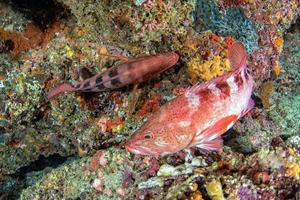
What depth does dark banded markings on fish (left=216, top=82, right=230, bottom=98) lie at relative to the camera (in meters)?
3.01

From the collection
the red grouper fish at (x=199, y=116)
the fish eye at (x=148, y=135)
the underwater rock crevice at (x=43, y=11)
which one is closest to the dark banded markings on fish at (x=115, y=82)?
the red grouper fish at (x=199, y=116)

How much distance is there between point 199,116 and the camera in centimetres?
287

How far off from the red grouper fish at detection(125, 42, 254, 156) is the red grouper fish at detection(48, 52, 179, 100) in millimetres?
845

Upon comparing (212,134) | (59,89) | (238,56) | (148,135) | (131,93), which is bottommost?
(131,93)

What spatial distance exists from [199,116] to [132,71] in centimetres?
126

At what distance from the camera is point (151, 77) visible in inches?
163

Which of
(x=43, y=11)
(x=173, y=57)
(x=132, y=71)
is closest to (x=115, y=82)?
(x=132, y=71)

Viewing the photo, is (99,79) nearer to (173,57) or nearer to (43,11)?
(173,57)

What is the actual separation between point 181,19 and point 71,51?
5.17 ft

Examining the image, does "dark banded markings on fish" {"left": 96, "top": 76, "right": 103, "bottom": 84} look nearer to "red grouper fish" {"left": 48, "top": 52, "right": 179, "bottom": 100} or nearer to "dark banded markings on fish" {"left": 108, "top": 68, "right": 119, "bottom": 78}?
"red grouper fish" {"left": 48, "top": 52, "right": 179, "bottom": 100}

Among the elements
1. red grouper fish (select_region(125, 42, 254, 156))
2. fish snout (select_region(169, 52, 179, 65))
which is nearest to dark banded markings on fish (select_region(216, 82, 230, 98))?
red grouper fish (select_region(125, 42, 254, 156))

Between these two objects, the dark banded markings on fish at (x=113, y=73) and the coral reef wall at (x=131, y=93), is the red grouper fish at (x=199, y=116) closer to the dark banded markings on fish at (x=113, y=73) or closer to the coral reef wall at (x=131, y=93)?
the coral reef wall at (x=131, y=93)

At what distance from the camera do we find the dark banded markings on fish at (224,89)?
3.01 metres

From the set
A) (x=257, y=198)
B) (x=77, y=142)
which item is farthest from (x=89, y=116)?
(x=257, y=198)
